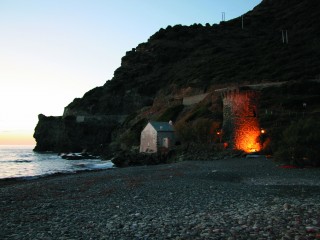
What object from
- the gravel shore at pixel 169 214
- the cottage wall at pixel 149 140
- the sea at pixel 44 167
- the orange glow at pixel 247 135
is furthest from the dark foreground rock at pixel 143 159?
the gravel shore at pixel 169 214

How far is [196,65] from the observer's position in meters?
107

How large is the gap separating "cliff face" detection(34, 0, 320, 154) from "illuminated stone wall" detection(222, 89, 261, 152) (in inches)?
1209

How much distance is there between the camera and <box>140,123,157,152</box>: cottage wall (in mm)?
55594

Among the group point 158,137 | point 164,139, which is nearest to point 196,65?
point 164,139

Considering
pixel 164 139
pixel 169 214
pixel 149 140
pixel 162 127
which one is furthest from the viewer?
pixel 149 140

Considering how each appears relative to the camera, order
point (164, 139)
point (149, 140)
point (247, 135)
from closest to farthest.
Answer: point (247, 135) < point (164, 139) < point (149, 140)

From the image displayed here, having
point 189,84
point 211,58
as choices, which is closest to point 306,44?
point 211,58

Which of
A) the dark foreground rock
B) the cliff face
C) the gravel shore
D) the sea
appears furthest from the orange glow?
the cliff face

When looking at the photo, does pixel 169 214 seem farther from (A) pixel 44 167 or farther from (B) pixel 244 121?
(A) pixel 44 167

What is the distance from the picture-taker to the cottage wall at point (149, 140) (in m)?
55.6

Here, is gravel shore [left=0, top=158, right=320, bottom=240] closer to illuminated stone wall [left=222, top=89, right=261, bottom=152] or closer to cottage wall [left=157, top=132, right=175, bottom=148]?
illuminated stone wall [left=222, top=89, right=261, bottom=152]

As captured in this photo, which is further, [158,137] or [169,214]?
[158,137]

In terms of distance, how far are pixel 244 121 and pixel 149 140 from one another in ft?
65.5

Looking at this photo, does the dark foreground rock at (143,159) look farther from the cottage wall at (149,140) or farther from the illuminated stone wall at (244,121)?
the illuminated stone wall at (244,121)
